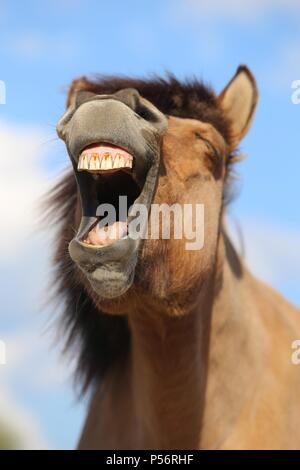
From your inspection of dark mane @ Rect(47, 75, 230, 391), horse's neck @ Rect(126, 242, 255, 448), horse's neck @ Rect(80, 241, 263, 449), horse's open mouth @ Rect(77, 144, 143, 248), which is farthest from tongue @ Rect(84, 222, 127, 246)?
horse's neck @ Rect(126, 242, 255, 448)

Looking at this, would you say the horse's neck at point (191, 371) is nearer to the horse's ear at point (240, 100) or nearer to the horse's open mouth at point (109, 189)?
the horse's open mouth at point (109, 189)

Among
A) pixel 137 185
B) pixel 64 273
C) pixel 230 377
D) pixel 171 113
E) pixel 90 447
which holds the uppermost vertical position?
pixel 171 113

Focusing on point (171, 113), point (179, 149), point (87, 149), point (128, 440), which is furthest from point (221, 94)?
point (128, 440)

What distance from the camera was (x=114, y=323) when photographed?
16.2ft

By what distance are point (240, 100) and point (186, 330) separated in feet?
5.16

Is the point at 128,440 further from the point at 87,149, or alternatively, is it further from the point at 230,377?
the point at 87,149

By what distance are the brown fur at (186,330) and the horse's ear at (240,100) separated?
0.40 feet

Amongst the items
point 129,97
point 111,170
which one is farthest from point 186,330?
point 129,97

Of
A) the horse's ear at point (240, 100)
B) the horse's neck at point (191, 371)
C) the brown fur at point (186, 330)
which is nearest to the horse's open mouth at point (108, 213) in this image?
the brown fur at point (186, 330)

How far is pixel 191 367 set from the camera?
168 inches

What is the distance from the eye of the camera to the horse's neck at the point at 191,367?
4.21 meters

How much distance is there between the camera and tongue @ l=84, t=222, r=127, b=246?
11.2 ft

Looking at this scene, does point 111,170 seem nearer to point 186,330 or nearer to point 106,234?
point 106,234

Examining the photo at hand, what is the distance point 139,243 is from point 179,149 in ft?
2.21
